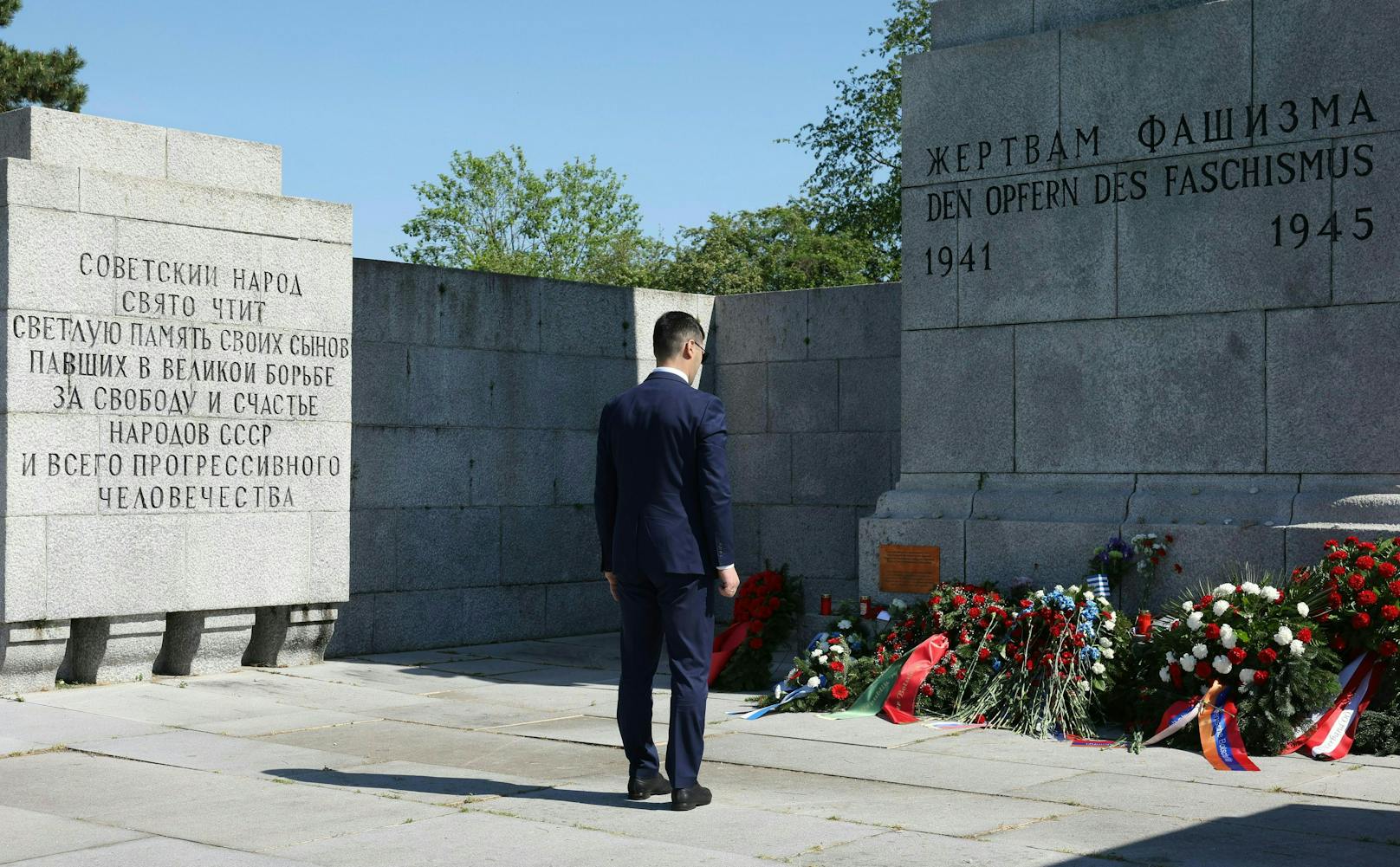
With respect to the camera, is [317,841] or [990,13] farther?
[990,13]

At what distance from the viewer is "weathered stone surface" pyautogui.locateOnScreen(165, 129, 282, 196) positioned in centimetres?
→ 952

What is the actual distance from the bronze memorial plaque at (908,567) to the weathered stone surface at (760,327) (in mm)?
3031

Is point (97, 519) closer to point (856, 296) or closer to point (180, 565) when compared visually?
point (180, 565)

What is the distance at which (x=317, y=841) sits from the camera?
532cm

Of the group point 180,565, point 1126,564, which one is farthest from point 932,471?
point 180,565

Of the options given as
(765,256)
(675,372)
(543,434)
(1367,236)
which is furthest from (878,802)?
(765,256)

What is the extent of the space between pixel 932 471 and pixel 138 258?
4801mm

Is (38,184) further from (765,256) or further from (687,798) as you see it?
A: (765,256)

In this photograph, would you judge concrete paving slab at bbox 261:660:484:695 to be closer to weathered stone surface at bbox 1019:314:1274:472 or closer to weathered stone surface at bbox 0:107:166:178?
weathered stone surface at bbox 0:107:166:178

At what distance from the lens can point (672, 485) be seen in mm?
5988

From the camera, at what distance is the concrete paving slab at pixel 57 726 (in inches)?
294

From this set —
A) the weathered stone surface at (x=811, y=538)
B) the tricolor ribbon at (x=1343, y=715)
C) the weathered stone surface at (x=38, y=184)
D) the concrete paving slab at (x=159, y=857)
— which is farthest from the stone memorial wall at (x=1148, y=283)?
the concrete paving slab at (x=159, y=857)

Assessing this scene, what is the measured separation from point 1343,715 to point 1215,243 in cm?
277

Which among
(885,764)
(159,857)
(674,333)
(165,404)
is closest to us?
(159,857)
